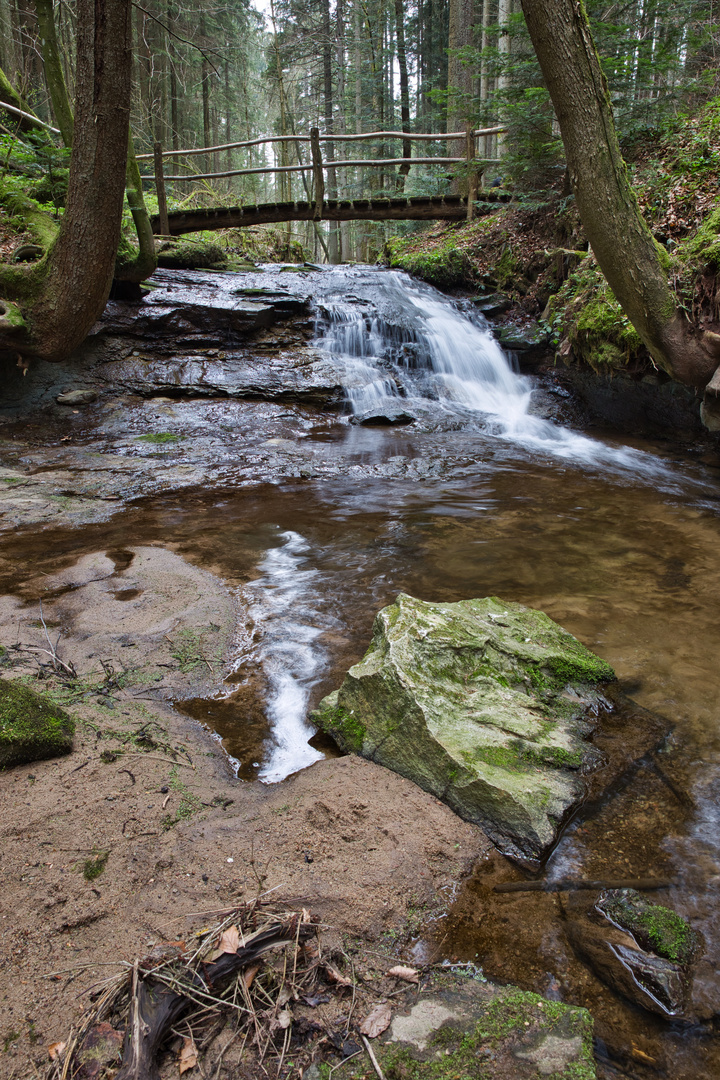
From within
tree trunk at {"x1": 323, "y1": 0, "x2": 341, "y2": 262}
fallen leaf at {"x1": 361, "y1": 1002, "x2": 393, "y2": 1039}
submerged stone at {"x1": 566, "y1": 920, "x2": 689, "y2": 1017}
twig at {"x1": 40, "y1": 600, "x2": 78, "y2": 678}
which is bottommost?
submerged stone at {"x1": 566, "y1": 920, "x2": 689, "y2": 1017}

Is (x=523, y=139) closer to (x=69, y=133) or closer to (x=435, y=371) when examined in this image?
(x=435, y=371)

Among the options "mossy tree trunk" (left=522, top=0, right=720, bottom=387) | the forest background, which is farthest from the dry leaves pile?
the forest background

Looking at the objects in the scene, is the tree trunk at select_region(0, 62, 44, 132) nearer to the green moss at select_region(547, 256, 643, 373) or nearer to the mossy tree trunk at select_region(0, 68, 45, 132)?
the mossy tree trunk at select_region(0, 68, 45, 132)

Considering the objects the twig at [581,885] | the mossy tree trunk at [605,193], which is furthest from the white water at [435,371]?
the twig at [581,885]

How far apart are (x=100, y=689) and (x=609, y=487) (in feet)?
19.4

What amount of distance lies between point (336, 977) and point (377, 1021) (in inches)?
5.7

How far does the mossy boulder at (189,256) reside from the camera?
41.4ft

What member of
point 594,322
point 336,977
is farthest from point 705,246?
point 336,977

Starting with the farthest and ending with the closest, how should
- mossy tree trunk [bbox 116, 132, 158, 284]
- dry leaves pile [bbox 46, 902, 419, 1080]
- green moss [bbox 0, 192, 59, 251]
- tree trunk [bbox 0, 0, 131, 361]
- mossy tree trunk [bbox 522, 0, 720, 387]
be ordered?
mossy tree trunk [bbox 116, 132, 158, 284], green moss [bbox 0, 192, 59, 251], tree trunk [bbox 0, 0, 131, 361], mossy tree trunk [bbox 522, 0, 720, 387], dry leaves pile [bbox 46, 902, 419, 1080]

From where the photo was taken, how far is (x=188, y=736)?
2.77 metres

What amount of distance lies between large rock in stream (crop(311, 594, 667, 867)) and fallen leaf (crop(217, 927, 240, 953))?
104cm

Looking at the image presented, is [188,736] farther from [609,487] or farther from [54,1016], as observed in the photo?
[609,487]

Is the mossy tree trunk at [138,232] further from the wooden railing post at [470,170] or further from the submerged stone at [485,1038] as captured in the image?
the submerged stone at [485,1038]

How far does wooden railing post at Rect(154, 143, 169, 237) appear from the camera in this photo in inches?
495
